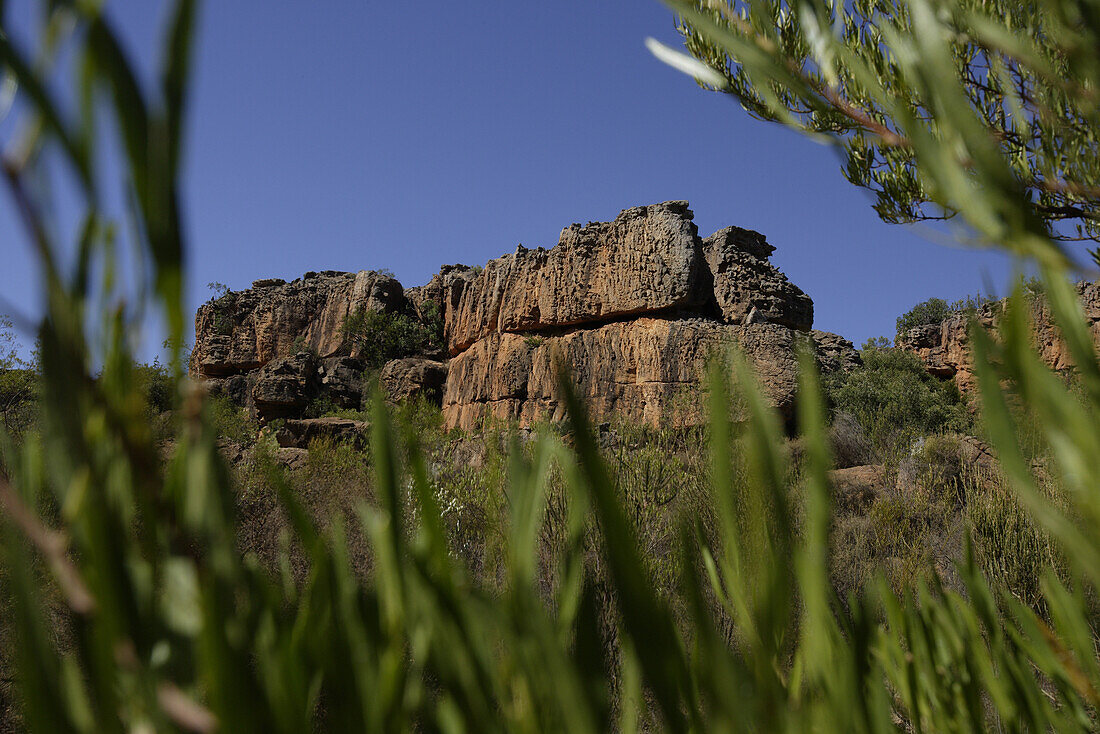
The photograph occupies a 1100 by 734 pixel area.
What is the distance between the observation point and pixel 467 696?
0.20m

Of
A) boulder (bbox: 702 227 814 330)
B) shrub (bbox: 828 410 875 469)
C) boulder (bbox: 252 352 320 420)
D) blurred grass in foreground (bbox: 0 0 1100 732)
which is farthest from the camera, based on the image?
boulder (bbox: 252 352 320 420)

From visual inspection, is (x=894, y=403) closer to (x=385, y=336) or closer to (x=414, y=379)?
(x=414, y=379)

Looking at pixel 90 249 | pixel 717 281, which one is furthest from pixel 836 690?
pixel 717 281

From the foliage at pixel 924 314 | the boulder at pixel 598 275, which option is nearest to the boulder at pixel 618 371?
the boulder at pixel 598 275

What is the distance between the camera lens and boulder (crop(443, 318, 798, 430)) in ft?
30.5

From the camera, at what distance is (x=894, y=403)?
11.2 metres

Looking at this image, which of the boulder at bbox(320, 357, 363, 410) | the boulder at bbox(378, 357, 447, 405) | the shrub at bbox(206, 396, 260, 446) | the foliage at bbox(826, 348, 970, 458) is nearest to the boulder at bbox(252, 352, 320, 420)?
the boulder at bbox(320, 357, 363, 410)

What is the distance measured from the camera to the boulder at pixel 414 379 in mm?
13750

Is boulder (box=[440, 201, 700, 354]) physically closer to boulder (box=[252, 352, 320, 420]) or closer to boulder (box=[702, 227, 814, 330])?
boulder (box=[702, 227, 814, 330])

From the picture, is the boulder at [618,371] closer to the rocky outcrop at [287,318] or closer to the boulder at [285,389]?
the boulder at [285,389]

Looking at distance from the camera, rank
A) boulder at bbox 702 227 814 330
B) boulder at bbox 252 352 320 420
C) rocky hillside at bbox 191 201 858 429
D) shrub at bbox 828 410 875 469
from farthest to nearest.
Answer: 1. boulder at bbox 252 352 320 420
2. boulder at bbox 702 227 814 330
3. rocky hillside at bbox 191 201 858 429
4. shrub at bbox 828 410 875 469

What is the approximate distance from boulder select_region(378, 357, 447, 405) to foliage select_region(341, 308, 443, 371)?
1.09 meters

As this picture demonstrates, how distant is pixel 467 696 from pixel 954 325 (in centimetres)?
1492

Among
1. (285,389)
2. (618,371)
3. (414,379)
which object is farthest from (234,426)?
(618,371)
